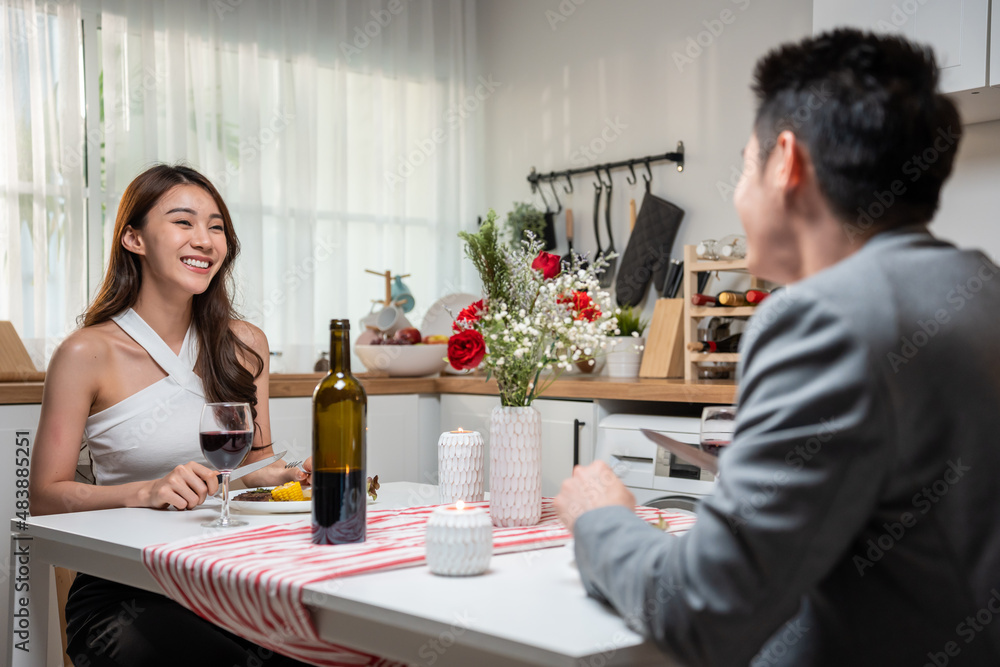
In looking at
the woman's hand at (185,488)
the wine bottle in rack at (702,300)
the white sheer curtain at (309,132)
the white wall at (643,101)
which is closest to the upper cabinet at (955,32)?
the white wall at (643,101)

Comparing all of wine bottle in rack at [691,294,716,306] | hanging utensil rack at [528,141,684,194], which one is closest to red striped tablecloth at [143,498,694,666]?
wine bottle in rack at [691,294,716,306]

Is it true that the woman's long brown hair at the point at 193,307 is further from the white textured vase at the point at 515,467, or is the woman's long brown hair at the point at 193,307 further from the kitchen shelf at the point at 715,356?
the kitchen shelf at the point at 715,356

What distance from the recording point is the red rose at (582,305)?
1322 millimetres

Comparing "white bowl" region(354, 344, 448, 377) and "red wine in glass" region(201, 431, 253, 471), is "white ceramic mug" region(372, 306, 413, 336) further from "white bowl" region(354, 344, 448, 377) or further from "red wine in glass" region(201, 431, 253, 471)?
"red wine in glass" region(201, 431, 253, 471)

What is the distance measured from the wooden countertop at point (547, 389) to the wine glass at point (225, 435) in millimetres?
1441

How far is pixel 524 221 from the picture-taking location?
4141mm

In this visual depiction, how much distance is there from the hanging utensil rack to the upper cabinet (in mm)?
1138

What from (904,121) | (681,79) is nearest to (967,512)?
(904,121)

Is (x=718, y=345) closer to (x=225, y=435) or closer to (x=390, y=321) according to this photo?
(x=390, y=321)

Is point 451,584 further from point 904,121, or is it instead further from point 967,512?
point 904,121

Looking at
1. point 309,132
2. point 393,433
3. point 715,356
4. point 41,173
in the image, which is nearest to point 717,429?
point 715,356

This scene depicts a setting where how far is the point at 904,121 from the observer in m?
0.76

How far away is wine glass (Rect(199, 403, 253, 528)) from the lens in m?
1.31

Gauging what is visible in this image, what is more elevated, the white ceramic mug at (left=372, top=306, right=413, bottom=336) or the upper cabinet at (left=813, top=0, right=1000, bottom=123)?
the upper cabinet at (left=813, top=0, right=1000, bottom=123)
